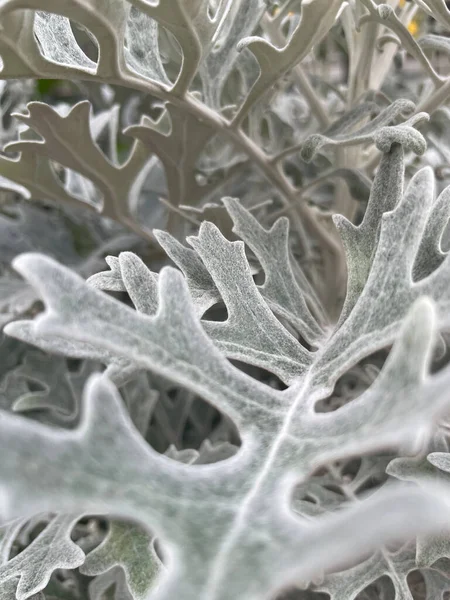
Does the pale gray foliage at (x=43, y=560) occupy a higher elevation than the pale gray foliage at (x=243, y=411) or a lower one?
lower

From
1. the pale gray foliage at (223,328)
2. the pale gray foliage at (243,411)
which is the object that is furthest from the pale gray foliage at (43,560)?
the pale gray foliage at (243,411)

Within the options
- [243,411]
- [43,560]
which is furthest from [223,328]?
[43,560]

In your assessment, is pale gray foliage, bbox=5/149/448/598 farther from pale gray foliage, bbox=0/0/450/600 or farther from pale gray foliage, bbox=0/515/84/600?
pale gray foliage, bbox=0/515/84/600

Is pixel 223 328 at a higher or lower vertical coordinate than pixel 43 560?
higher

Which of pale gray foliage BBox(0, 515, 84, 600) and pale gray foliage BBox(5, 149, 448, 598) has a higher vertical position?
pale gray foliage BBox(5, 149, 448, 598)

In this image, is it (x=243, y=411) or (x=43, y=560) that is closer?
(x=243, y=411)

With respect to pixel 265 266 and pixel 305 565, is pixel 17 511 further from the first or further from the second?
pixel 265 266

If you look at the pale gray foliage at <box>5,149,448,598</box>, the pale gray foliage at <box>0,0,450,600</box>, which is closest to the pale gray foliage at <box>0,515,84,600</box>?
the pale gray foliage at <box>0,0,450,600</box>

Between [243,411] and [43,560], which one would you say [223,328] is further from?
[43,560]

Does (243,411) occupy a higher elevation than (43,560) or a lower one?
higher

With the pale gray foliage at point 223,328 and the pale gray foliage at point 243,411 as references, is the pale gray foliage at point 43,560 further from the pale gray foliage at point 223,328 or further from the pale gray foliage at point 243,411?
the pale gray foliage at point 243,411

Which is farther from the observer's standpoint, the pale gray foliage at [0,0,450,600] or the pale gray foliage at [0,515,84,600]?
the pale gray foliage at [0,515,84,600]
